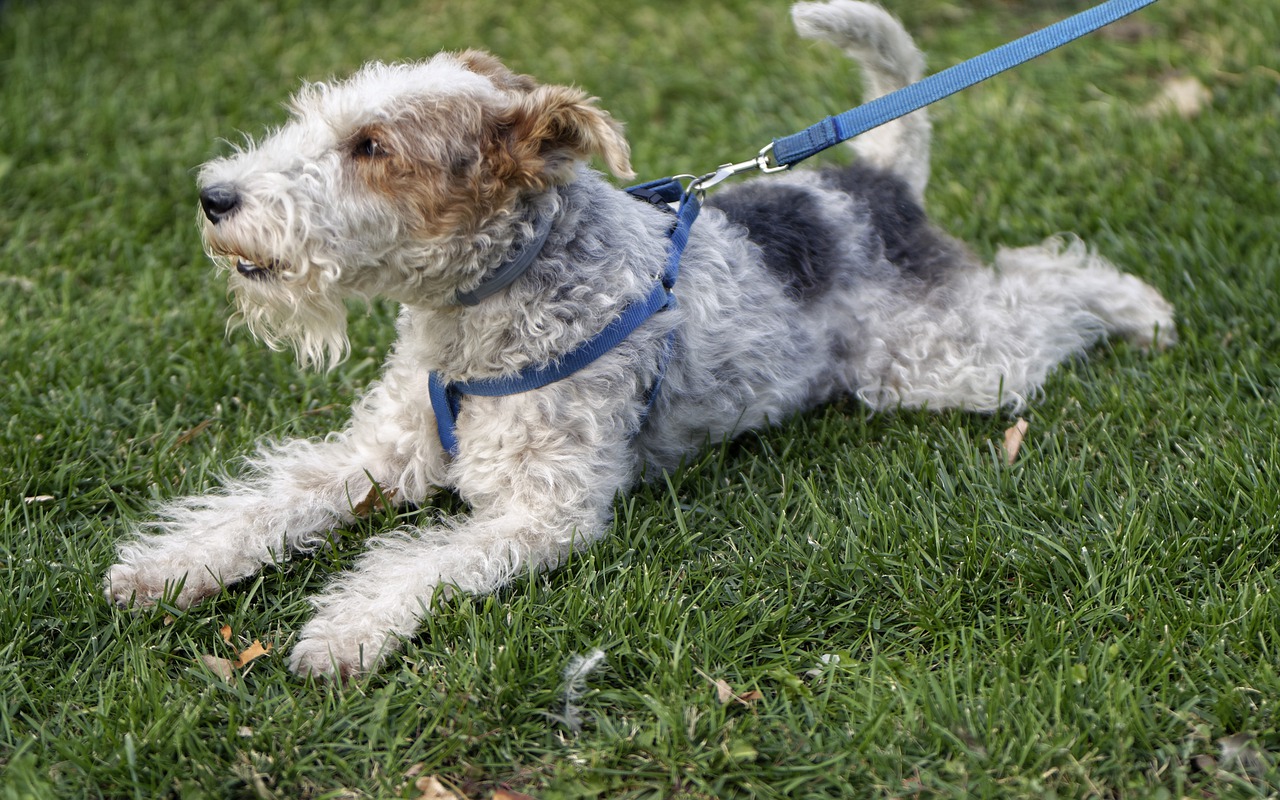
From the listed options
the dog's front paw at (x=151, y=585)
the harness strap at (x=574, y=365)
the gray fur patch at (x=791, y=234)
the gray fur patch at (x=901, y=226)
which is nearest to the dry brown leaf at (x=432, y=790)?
the dog's front paw at (x=151, y=585)

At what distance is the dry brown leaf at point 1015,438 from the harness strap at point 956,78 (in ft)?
4.54

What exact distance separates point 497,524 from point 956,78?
8.16 feet

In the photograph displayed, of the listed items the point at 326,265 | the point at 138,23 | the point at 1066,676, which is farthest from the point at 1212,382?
the point at 138,23

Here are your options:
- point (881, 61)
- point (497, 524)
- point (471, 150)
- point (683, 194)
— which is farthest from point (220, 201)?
point (881, 61)

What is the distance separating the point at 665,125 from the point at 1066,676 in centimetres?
536

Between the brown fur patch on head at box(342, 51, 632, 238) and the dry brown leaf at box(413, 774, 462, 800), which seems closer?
the dry brown leaf at box(413, 774, 462, 800)

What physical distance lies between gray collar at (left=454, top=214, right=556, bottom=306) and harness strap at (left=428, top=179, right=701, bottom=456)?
31 centimetres

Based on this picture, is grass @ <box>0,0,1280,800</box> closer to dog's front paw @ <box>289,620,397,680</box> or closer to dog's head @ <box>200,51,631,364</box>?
dog's front paw @ <box>289,620,397,680</box>

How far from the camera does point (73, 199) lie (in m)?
6.89

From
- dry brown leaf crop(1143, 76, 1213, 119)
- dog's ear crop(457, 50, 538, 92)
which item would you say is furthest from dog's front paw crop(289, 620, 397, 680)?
dry brown leaf crop(1143, 76, 1213, 119)

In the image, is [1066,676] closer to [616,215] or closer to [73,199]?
[616,215]

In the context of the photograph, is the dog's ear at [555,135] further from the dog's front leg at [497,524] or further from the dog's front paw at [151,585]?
the dog's front paw at [151,585]

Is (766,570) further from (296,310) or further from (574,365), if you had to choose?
(296,310)

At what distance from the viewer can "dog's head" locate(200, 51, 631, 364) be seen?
3.67m
